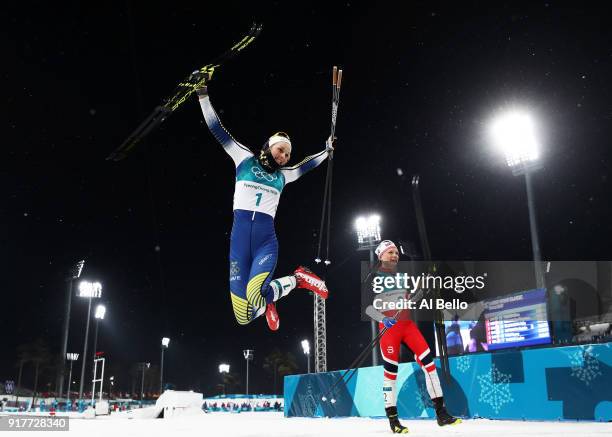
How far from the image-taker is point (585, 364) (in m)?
8.52

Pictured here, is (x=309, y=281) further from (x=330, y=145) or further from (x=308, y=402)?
(x=308, y=402)

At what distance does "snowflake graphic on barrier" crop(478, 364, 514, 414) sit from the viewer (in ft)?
31.4

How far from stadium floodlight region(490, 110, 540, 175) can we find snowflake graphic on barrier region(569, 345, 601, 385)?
42.1 feet

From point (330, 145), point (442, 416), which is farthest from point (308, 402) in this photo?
point (330, 145)

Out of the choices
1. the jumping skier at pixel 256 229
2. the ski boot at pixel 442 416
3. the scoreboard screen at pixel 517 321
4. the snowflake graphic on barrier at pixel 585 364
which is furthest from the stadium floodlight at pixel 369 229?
the jumping skier at pixel 256 229

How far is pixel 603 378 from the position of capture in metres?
8.18

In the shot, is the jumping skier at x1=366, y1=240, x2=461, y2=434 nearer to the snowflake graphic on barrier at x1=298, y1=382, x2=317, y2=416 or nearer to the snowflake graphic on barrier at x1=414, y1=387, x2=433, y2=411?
the snowflake graphic on barrier at x1=414, y1=387, x2=433, y2=411

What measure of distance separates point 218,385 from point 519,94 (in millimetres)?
74904

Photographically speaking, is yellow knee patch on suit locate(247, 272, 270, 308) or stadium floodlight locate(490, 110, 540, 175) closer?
yellow knee patch on suit locate(247, 272, 270, 308)

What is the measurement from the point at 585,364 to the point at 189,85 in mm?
7456

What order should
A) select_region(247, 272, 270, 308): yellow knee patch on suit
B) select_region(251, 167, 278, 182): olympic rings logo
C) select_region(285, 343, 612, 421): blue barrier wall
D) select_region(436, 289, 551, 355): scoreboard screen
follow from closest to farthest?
select_region(247, 272, 270, 308): yellow knee patch on suit < select_region(251, 167, 278, 182): olympic rings logo < select_region(285, 343, 612, 421): blue barrier wall < select_region(436, 289, 551, 355): scoreboard screen

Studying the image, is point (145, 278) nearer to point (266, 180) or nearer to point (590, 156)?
point (590, 156)

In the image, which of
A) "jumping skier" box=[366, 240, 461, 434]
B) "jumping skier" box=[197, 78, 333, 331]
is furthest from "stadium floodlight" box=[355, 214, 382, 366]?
"jumping skier" box=[197, 78, 333, 331]

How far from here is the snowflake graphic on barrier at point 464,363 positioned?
10.4 meters
